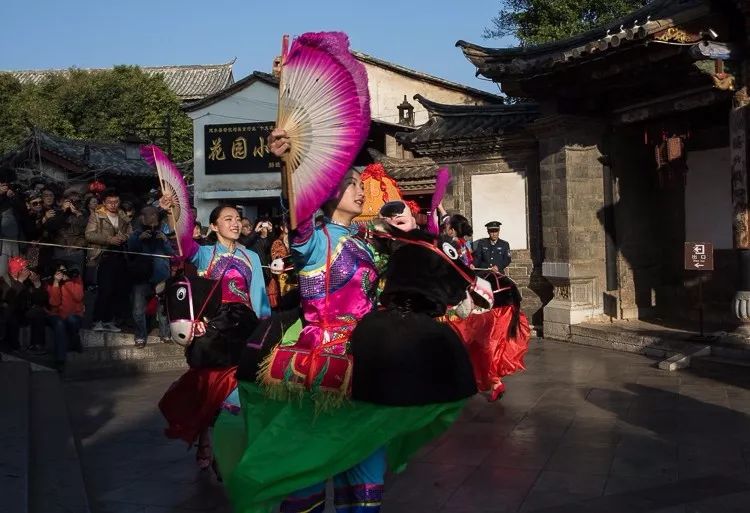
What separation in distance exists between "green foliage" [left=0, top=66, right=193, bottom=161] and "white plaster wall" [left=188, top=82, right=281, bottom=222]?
5.77 meters

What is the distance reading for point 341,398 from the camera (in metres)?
3.41

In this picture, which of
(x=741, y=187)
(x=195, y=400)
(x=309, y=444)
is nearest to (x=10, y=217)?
(x=195, y=400)

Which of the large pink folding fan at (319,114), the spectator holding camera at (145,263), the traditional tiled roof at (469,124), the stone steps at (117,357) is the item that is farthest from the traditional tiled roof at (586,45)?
the large pink folding fan at (319,114)

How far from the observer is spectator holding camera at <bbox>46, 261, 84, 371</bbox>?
920cm

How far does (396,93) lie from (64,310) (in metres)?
22.0

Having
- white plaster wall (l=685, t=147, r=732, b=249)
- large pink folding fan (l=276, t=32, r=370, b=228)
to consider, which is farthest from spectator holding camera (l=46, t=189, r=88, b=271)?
white plaster wall (l=685, t=147, r=732, b=249)

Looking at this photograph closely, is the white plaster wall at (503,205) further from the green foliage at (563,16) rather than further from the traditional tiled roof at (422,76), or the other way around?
the traditional tiled roof at (422,76)

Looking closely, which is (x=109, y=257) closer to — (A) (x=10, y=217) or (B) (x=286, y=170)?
(A) (x=10, y=217)

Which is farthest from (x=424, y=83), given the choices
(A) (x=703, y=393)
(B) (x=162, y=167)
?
(B) (x=162, y=167)

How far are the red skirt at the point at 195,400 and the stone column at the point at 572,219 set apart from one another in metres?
7.27

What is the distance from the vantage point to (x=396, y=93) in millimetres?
30078

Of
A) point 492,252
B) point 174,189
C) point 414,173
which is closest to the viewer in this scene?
point 174,189

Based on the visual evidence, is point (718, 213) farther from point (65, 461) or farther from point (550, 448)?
point (65, 461)

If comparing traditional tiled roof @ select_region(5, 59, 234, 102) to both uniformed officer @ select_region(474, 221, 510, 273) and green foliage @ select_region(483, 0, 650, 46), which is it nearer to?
green foliage @ select_region(483, 0, 650, 46)
